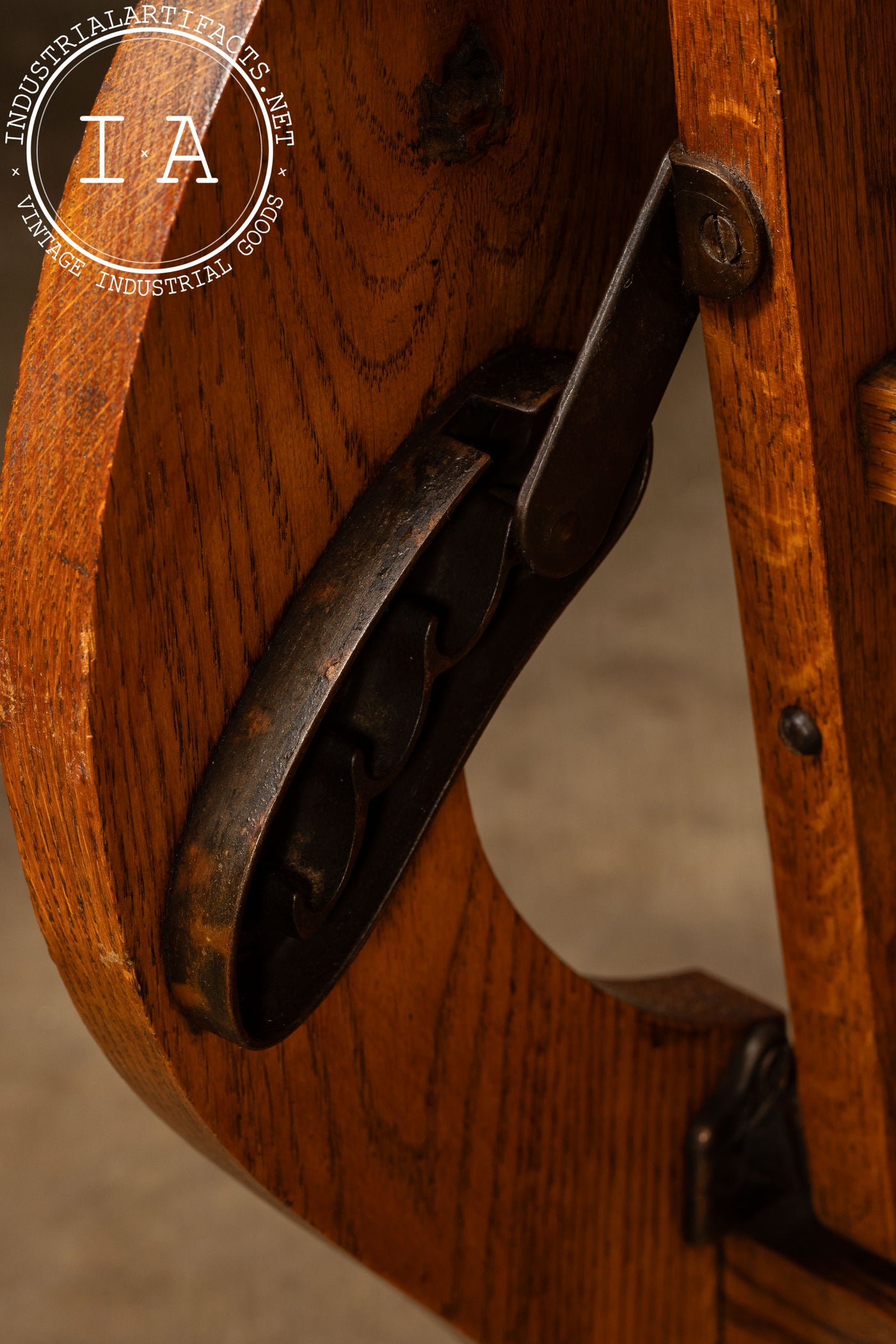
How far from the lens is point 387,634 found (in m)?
0.43

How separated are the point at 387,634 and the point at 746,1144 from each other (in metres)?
0.37

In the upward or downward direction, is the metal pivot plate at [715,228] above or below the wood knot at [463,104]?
below

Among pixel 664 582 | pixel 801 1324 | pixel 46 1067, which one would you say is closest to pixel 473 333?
pixel 801 1324

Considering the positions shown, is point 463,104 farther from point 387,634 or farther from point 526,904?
point 526,904

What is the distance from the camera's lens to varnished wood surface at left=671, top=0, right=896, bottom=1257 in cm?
37

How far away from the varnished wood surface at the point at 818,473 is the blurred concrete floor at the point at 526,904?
0.47 meters

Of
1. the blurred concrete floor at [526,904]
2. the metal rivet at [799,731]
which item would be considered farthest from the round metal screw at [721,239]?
the blurred concrete floor at [526,904]

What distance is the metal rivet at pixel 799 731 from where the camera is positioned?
19.0 inches

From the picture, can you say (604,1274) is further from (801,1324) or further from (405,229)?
(405,229)

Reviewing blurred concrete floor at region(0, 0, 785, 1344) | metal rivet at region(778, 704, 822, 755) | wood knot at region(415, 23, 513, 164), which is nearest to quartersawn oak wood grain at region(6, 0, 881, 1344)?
wood knot at region(415, 23, 513, 164)

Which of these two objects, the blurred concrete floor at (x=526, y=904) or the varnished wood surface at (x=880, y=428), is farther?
the blurred concrete floor at (x=526, y=904)

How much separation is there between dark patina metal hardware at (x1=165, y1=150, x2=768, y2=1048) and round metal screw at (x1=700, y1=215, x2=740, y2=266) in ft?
0.05

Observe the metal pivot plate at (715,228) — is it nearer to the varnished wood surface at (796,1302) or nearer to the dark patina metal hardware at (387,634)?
the dark patina metal hardware at (387,634)

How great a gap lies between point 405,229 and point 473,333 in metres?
0.04
